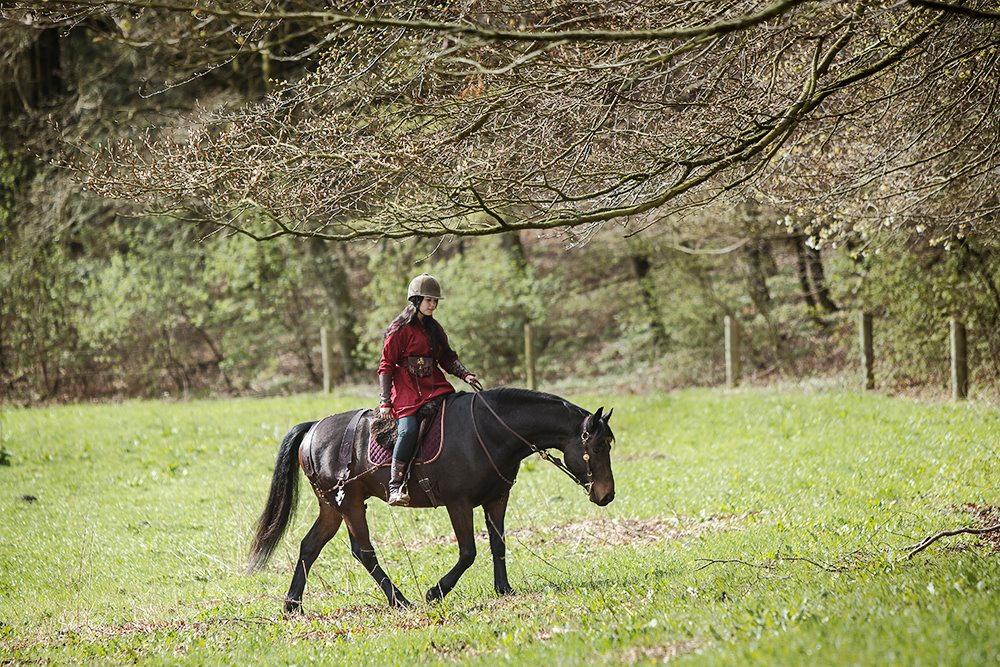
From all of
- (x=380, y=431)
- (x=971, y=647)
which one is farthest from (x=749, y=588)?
(x=380, y=431)

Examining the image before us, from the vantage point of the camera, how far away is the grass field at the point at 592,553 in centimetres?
589

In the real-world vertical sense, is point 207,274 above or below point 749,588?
above

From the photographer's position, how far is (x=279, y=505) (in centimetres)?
893

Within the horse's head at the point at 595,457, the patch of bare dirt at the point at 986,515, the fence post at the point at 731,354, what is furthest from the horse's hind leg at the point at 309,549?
the fence post at the point at 731,354

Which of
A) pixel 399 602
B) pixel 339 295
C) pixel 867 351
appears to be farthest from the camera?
pixel 339 295

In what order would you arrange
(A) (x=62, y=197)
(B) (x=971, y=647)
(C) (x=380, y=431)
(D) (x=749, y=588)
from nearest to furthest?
(B) (x=971, y=647), (D) (x=749, y=588), (C) (x=380, y=431), (A) (x=62, y=197)

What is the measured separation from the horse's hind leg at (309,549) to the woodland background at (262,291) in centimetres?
1474

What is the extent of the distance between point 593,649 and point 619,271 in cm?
2256

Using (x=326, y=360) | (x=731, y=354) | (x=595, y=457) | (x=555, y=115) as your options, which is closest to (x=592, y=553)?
(x=595, y=457)

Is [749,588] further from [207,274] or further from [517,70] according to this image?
[207,274]

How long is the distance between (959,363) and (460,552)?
503 inches

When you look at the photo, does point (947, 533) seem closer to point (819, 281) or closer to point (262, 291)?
point (819, 281)

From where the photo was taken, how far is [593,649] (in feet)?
19.0

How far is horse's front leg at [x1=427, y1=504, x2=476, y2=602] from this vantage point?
8219mm
